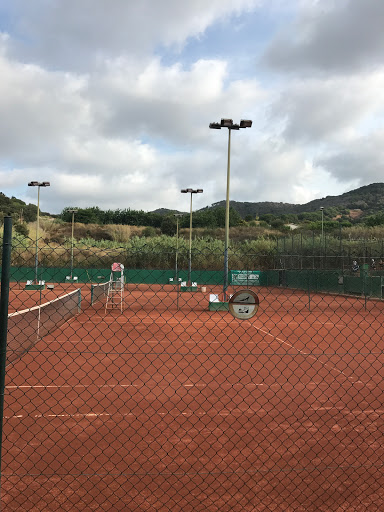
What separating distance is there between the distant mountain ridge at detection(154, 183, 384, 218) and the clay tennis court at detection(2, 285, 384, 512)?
470 ft

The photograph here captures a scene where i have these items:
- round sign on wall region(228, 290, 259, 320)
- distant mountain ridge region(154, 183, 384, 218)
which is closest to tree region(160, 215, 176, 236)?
distant mountain ridge region(154, 183, 384, 218)

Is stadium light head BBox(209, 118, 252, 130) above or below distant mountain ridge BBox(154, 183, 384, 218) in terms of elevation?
below

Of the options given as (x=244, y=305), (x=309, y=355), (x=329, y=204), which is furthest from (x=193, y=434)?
(x=329, y=204)

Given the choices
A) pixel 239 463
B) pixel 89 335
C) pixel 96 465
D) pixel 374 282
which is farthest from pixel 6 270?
pixel 374 282

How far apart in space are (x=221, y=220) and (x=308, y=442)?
9938 centimetres

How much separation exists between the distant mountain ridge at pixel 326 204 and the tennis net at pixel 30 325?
5367 inches

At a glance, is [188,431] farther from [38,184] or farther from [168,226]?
[168,226]

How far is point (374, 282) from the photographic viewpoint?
2961 centimetres

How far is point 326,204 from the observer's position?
169625 mm

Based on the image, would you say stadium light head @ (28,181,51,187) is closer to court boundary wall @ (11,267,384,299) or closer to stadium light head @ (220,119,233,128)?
court boundary wall @ (11,267,384,299)

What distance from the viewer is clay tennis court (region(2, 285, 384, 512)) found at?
4508 mm

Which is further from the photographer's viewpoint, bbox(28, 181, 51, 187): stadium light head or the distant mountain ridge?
the distant mountain ridge

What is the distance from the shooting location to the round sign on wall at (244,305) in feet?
16.1

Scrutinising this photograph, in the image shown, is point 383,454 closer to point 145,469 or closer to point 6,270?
point 145,469
